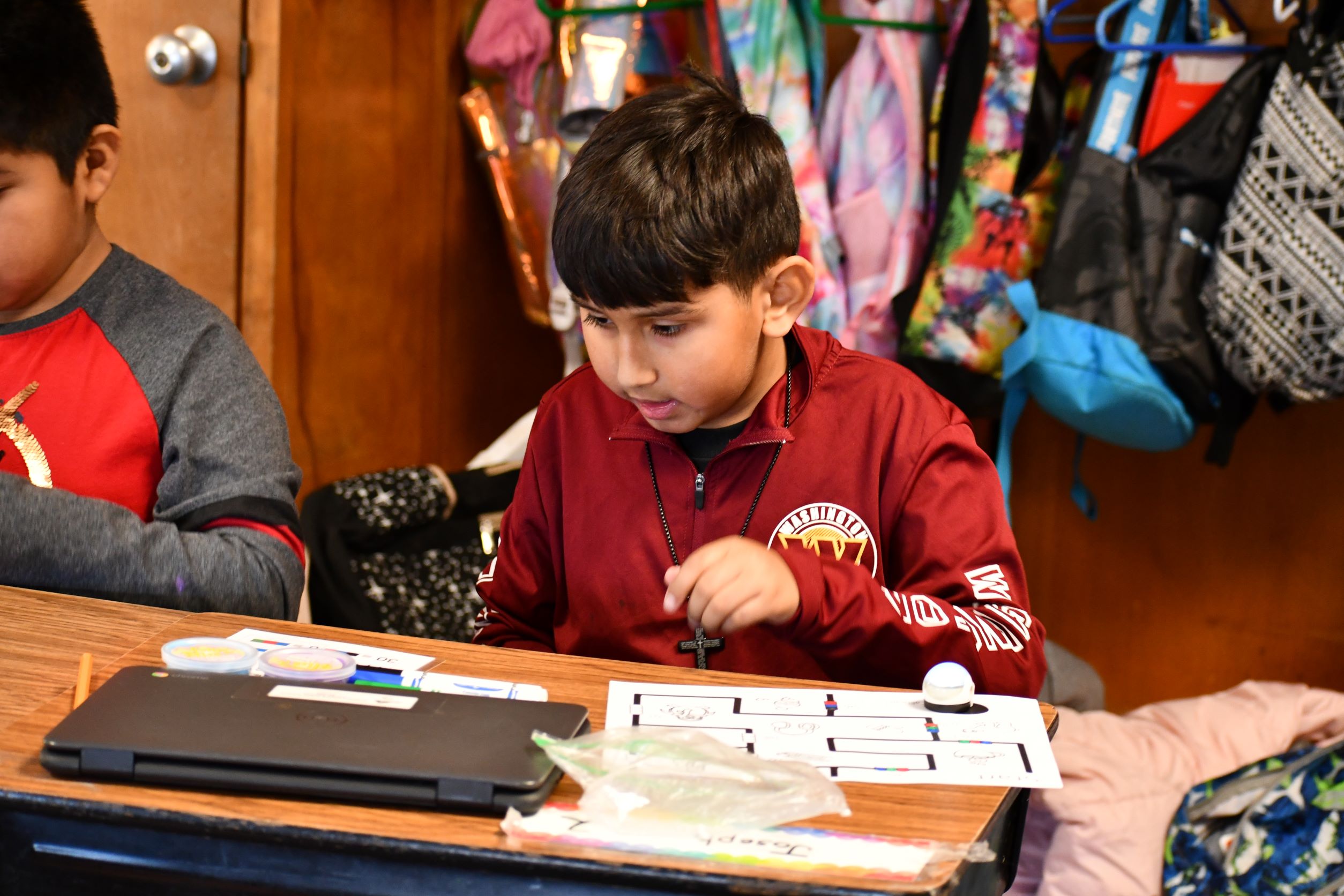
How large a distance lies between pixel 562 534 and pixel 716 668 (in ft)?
0.60

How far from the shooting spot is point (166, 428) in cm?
123

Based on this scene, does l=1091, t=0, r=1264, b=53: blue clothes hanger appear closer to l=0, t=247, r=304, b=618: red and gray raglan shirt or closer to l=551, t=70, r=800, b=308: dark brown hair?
l=551, t=70, r=800, b=308: dark brown hair

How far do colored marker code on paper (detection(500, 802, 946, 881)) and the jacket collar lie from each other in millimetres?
506

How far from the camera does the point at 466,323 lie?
8.16ft

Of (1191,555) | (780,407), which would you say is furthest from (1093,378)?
(780,407)

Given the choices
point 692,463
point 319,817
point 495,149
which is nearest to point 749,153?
point 692,463

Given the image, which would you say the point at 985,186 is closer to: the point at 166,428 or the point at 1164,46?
the point at 1164,46

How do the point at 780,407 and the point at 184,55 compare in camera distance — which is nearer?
the point at 780,407

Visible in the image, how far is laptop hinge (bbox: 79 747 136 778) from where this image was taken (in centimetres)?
66

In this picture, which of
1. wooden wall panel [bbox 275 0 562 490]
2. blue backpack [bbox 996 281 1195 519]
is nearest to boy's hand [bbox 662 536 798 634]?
blue backpack [bbox 996 281 1195 519]

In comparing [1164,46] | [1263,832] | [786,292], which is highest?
[1164,46]

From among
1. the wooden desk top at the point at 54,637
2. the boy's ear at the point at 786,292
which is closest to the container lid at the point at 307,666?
the wooden desk top at the point at 54,637

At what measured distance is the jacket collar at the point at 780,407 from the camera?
1108mm

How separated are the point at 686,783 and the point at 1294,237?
4.39 ft
